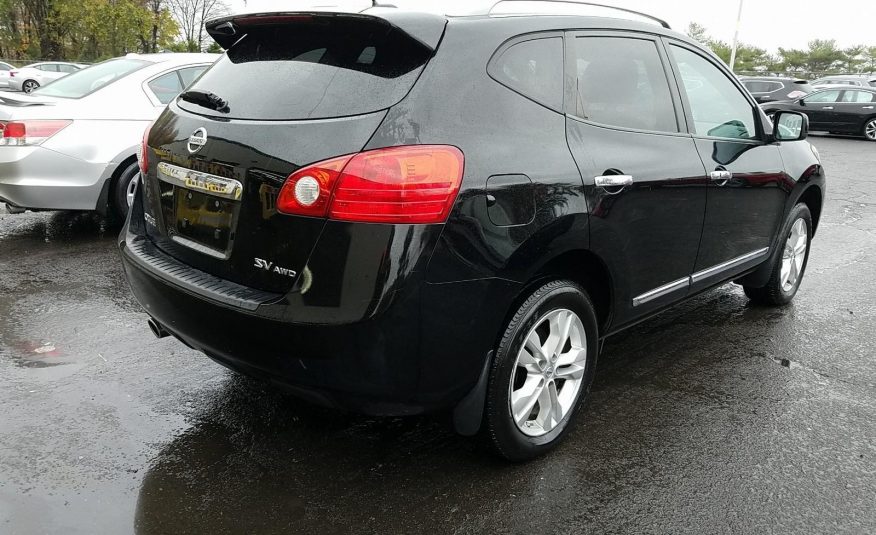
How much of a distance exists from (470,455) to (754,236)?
2.44m

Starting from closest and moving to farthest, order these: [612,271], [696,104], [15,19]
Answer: [612,271], [696,104], [15,19]

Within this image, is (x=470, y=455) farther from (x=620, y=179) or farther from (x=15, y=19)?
(x=15, y=19)

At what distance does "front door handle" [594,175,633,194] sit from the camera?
2.85 m

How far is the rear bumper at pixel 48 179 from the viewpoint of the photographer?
5.36 metres

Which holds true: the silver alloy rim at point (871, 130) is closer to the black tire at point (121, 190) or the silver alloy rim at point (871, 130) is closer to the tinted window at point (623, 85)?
the tinted window at point (623, 85)

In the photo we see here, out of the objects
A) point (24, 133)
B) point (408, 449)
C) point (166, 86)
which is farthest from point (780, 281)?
point (24, 133)

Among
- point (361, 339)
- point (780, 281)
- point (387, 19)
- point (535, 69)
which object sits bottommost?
point (780, 281)

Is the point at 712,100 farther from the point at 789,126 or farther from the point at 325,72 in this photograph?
the point at 325,72

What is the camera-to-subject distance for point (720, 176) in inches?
145

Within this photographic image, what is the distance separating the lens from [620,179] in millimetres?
2939

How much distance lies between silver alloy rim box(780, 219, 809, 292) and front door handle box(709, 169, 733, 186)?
1.34 metres

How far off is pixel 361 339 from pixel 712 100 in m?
2.75

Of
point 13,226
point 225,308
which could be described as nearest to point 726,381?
point 225,308

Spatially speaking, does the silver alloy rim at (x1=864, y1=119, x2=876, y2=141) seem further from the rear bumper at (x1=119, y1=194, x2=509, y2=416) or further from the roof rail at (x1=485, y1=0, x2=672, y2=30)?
the rear bumper at (x1=119, y1=194, x2=509, y2=416)
